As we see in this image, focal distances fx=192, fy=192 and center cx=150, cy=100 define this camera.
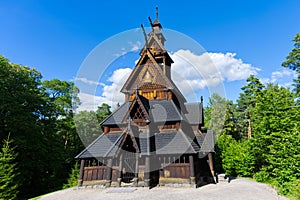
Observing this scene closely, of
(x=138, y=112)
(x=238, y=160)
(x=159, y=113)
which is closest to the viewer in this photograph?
(x=138, y=112)

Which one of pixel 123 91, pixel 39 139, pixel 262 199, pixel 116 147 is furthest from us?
pixel 39 139

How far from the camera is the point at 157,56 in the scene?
2253cm

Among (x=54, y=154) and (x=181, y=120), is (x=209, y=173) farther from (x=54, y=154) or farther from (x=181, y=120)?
(x=54, y=154)

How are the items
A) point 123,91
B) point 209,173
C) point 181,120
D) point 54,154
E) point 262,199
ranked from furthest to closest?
point 54,154 → point 123,91 → point 209,173 → point 181,120 → point 262,199

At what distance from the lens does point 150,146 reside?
14273 millimetres

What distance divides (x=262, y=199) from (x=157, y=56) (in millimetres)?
16982

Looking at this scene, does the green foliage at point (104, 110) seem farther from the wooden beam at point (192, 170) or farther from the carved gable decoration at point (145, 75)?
the wooden beam at point (192, 170)

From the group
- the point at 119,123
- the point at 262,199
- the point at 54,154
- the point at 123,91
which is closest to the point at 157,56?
the point at 123,91

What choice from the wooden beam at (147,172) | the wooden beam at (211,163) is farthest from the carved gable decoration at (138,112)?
the wooden beam at (211,163)

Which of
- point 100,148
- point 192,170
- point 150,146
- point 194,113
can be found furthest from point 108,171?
point 194,113

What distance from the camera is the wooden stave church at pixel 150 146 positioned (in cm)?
1375

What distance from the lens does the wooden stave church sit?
13.8 metres

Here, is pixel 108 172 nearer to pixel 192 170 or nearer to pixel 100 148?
pixel 100 148

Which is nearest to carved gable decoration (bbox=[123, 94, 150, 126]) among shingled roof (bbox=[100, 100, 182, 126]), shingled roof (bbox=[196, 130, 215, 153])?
shingled roof (bbox=[100, 100, 182, 126])
